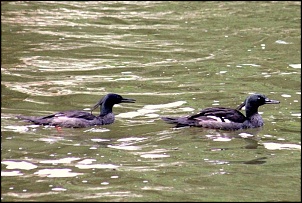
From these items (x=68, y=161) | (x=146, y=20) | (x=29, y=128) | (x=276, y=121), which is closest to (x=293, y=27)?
(x=146, y=20)

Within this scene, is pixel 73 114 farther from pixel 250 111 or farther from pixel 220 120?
pixel 250 111

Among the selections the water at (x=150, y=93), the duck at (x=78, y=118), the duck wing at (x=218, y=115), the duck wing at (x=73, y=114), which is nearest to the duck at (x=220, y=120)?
the duck wing at (x=218, y=115)

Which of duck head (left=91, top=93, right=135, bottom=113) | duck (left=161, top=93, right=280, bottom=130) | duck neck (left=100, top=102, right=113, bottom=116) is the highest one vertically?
duck head (left=91, top=93, right=135, bottom=113)

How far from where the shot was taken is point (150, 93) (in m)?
15.3

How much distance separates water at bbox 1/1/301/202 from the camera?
1018cm

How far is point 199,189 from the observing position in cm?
993

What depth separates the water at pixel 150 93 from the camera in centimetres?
1018

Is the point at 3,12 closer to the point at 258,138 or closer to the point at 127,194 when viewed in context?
A: the point at 258,138

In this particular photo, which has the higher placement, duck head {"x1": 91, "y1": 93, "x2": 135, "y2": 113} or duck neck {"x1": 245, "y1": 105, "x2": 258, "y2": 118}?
duck head {"x1": 91, "y1": 93, "x2": 135, "y2": 113}

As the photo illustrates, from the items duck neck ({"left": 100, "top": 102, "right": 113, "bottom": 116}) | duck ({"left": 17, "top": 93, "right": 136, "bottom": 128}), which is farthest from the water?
duck neck ({"left": 100, "top": 102, "right": 113, "bottom": 116})

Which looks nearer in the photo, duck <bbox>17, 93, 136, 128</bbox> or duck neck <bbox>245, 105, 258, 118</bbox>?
duck <bbox>17, 93, 136, 128</bbox>

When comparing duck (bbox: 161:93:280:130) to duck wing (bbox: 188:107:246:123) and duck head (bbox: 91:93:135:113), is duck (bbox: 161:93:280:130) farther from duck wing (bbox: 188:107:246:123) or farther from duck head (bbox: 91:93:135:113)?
duck head (bbox: 91:93:135:113)

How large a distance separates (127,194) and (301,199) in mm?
1767

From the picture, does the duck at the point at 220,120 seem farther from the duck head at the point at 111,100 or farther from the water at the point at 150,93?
the duck head at the point at 111,100
